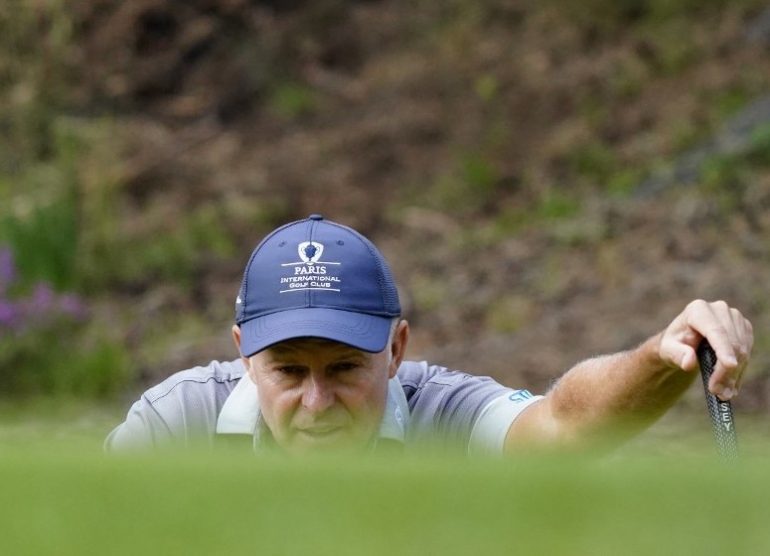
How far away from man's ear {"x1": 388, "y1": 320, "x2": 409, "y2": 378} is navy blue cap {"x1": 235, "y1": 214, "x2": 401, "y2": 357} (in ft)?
0.36

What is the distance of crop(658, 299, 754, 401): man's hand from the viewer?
3.85 meters

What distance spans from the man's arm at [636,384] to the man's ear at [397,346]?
47cm

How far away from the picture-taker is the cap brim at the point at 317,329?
4.70 meters

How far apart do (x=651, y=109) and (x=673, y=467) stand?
426 inches

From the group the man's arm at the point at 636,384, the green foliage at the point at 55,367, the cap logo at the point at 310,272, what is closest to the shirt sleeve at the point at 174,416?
the cap logo at the point at 310,272

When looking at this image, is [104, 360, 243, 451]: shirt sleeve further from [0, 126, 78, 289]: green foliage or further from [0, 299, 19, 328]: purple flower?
[0, 126, 78, 289]: green foliage

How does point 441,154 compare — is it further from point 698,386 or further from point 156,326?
point 698,386

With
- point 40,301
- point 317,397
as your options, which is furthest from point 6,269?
point 317,397

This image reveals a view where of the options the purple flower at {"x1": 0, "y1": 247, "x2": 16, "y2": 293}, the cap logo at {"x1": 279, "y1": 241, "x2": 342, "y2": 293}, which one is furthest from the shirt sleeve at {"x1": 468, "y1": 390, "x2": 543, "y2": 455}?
the purple flower at {"x1": 0, "y1": 247, "x2": 16, "y2": 293}

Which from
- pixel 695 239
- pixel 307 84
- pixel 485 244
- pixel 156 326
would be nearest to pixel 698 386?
Answer: pixel 695 239

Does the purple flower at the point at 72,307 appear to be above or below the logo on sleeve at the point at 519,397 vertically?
above

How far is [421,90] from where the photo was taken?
14125mm

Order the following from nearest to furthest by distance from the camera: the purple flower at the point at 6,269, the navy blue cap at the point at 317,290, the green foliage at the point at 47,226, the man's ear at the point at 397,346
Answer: the navy blue cap at the point at 317,290 → the man's ear at the point at 397,346 → the purple flower at the point at 6,269 → the green foliage at the point at 47,226

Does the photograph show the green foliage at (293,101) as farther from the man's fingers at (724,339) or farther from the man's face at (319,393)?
the man's fingers at (724,339)
